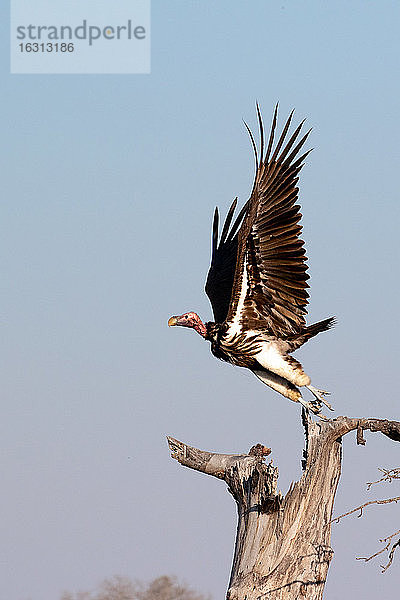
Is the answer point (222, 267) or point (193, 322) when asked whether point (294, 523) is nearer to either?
point (193, 322)

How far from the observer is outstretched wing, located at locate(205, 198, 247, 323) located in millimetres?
11086

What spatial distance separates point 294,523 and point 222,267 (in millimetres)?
4126

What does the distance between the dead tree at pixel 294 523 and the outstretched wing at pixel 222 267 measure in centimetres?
234

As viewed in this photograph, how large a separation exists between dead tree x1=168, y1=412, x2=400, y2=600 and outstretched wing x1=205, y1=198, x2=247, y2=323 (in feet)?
7.68

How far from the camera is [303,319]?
10148 millimetres

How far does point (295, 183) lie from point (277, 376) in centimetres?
193

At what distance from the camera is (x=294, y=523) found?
833 cm

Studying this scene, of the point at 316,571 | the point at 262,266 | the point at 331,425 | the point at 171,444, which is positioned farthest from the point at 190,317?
the point at 316,571

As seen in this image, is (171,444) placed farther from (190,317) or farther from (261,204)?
(261,204)

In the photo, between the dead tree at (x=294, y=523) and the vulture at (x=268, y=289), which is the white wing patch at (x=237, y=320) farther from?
the dead tree at (x=294, y=523)

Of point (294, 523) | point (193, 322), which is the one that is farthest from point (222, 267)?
point (294, 523)

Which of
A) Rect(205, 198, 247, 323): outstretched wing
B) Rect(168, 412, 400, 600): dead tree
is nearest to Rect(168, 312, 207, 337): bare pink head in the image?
Rect(205, 198, 247, 323): outstretched wing

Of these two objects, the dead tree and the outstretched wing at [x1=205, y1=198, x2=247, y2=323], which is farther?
the outstretched wing at [x1=205, y1=198, x2=247, y2=323]

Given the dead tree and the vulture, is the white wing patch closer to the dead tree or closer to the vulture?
the vulture
